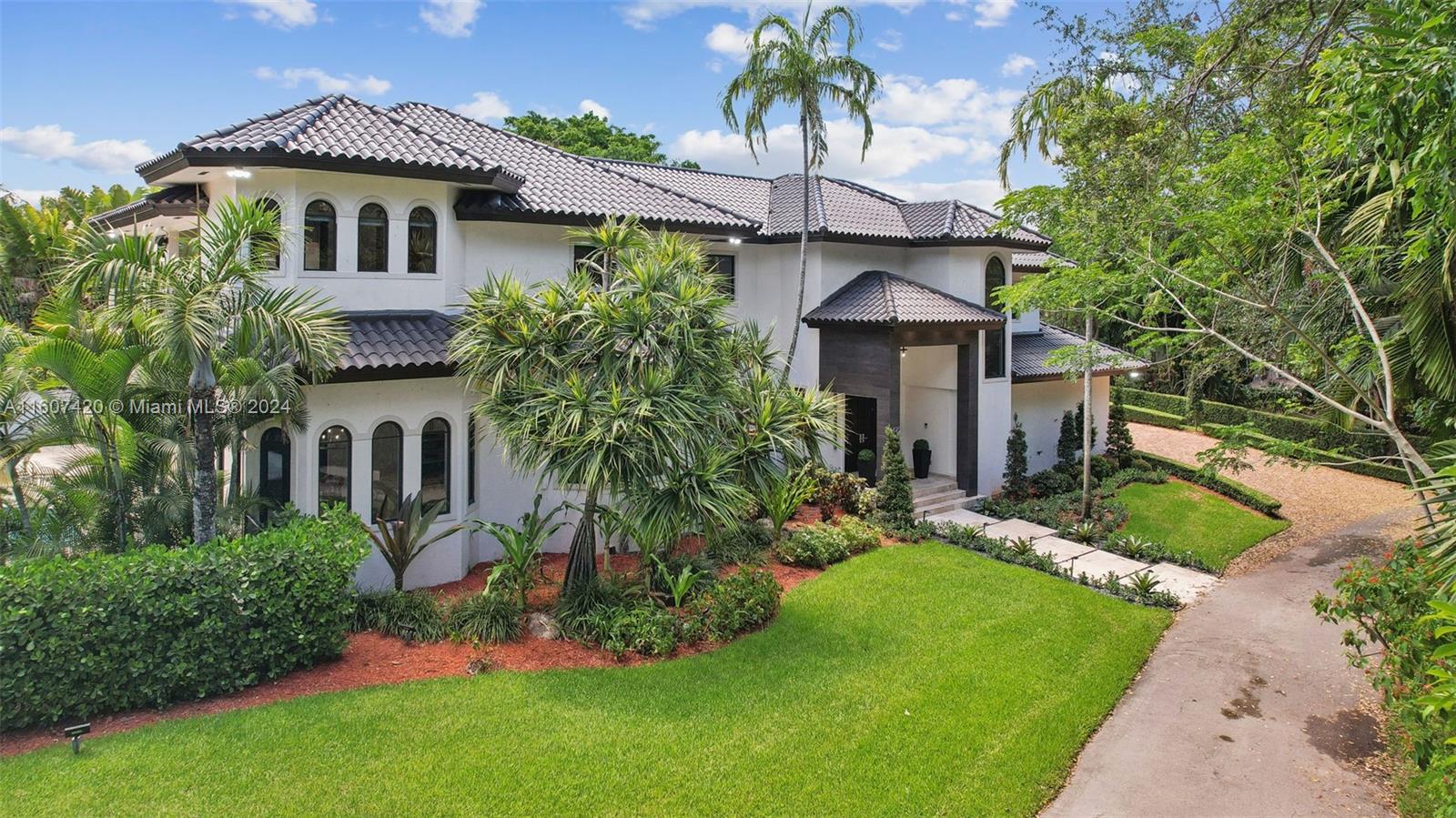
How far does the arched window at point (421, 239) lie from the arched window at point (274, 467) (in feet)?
11.5

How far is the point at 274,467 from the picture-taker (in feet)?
39.2

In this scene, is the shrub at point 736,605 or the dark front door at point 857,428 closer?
the shrub at point 736,605

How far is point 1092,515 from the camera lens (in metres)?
18.9

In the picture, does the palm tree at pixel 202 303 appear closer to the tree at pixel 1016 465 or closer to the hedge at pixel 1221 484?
the tree at pixel 1016 465

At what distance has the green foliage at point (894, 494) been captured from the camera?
55.3ft

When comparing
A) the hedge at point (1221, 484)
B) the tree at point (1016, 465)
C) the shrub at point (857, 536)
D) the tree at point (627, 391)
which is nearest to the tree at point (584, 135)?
the tree at point (1016, 465)

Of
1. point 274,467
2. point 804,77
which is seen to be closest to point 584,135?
point 804,77

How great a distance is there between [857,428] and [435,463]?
10.9 meters

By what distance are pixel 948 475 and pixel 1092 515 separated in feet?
12.0

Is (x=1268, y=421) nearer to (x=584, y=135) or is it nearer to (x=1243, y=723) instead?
(x=1243, y=723)

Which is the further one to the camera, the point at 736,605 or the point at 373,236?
the point at 373,236

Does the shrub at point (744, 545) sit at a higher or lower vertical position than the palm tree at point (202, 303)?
lower

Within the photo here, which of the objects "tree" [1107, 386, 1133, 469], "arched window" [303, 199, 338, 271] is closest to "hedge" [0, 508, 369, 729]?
"arched window" [303, 199, 338, 271]

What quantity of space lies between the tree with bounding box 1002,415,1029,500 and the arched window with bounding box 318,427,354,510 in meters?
15.7
